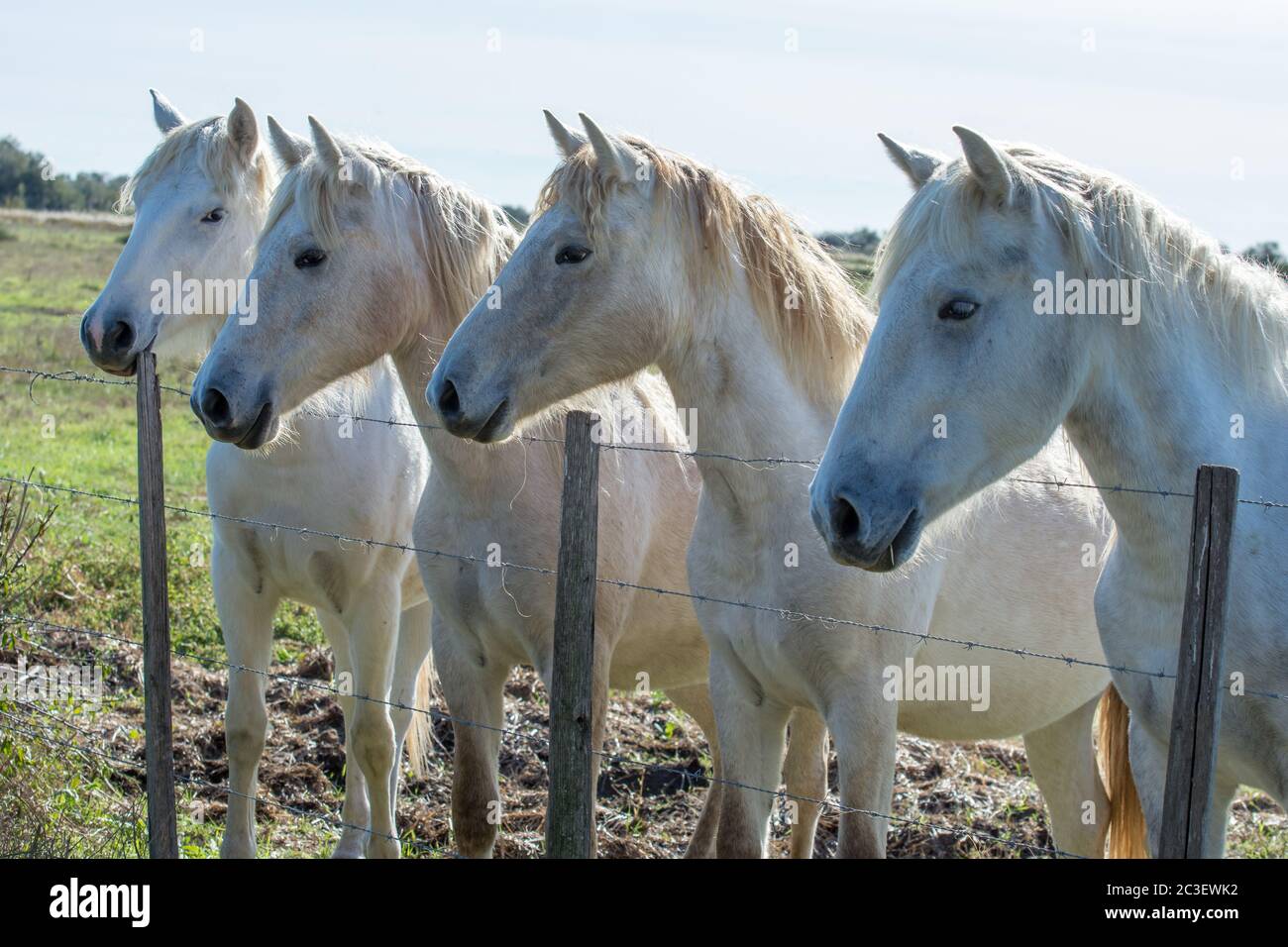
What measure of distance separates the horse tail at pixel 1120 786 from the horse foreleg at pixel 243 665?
3.27m

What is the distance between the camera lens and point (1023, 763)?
6379 millimetres

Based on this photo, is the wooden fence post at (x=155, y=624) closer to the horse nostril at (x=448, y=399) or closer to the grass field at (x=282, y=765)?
the grass field at (x=282, y=765)

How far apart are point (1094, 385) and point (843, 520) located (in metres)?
0.69

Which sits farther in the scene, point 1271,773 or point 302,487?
point 302,487

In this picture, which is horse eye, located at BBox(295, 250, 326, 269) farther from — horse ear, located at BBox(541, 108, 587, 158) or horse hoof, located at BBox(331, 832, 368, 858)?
horse hoof, located at BBox(331, 832, 368, 858)

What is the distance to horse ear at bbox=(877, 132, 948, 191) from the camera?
320cm

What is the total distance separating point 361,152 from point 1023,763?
4340mm

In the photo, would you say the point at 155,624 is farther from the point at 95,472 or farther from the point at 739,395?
the point at 95,472

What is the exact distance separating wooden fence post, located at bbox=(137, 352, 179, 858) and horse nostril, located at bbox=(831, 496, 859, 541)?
6.74ft

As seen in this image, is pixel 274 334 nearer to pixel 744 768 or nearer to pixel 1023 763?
pixel 744 768

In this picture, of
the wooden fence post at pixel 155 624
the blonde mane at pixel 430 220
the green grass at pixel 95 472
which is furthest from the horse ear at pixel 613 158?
the green grass at pixel 95 472

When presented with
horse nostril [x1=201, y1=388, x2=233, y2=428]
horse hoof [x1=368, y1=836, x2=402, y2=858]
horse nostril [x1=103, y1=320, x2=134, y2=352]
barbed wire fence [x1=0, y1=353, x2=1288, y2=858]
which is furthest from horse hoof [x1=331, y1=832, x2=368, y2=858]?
horse nostril [x1=103, y1=320, x2=134, y2=352]

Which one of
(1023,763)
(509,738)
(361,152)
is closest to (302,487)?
(361,152)

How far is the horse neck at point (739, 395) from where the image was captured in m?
3.77
